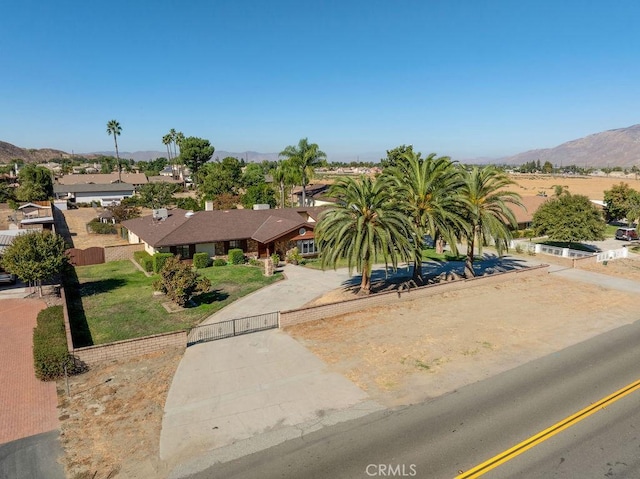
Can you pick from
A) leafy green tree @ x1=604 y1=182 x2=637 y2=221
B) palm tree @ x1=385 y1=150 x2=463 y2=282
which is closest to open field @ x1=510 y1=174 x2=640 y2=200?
leafy green tree @ x1=604 y1=182 x2=637 y2=221

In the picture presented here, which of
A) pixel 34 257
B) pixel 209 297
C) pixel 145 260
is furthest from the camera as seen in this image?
pixel 145 260

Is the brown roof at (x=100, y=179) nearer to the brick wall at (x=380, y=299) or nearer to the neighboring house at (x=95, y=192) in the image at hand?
the neighboring house at (x=95, y=192)

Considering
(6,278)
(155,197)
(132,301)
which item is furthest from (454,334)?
(155,197)

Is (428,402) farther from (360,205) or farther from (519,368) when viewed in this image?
(360,205)

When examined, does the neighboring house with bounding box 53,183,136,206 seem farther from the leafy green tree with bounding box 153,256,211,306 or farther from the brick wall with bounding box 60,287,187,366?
the brick wall with bounding box 60,287,187,366

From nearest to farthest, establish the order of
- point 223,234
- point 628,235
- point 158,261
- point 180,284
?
1. point 180,284
2. point 158,261
3. point 223,234
4. point 628,235

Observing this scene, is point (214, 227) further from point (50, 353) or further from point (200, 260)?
point (50, 353)
